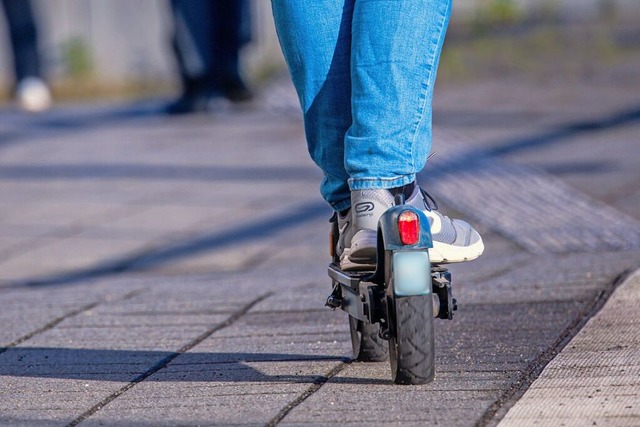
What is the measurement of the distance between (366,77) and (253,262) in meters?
2.83

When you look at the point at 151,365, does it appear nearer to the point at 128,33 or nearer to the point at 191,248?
→ the point at 191,248

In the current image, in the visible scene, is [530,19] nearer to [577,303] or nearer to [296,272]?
[296,272]

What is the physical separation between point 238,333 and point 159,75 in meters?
11.8

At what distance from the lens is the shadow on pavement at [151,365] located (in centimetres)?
249

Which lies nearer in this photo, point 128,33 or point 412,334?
point 412,334

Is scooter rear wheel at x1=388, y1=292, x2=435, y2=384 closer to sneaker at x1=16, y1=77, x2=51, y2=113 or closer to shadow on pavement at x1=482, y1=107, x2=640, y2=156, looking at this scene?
shadow on pavement at x1=482, y1=107, x2=640, y2=156

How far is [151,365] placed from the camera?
8.72 ft

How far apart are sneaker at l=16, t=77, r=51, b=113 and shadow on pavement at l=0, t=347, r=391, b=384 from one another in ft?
26.1

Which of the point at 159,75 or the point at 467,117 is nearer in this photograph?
the point at 467,117

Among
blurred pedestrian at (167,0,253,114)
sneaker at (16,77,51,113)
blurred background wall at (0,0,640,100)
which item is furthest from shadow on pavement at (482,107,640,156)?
blurred background wall at (0,0,640,100)

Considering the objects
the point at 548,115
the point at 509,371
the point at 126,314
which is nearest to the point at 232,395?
the point at 509,371

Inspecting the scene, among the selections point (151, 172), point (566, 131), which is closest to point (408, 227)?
point (151, 172)

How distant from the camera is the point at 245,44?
942 centimetres

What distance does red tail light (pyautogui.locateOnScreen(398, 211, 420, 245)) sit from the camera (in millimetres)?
2119
